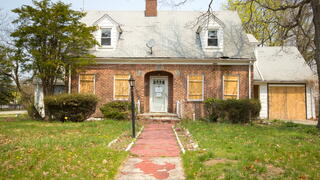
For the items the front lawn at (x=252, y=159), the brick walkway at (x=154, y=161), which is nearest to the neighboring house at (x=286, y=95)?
the front lawn at (x=252, y=159)

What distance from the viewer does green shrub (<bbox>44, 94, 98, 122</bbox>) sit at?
1386 centimetres

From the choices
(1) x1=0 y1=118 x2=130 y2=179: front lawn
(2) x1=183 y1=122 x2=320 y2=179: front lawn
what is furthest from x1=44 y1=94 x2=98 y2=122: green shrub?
(2) x1=183 y1=122 x2=320 y2=179: front lawn

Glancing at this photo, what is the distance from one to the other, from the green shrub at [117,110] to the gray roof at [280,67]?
9491 millimetres

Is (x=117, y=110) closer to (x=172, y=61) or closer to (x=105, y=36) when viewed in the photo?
(x=172, y=61)

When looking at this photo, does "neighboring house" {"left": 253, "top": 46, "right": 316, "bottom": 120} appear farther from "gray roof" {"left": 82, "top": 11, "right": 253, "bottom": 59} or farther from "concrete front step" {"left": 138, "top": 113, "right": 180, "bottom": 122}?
"concrete front step" {"left": 138, "top": 113, "right": 180, "bottom": 122}

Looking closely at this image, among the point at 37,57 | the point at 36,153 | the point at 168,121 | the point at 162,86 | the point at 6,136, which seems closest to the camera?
the point at 36,153

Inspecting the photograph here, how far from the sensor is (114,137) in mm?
9664

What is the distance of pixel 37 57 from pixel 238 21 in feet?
44.7

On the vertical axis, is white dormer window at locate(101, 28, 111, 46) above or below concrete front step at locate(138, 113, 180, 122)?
above

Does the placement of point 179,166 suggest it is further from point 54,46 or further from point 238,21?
point 238,21

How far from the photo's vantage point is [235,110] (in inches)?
558

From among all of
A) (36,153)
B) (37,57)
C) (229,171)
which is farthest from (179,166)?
(37,57)

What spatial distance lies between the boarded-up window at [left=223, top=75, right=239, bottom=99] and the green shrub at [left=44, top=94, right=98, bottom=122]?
8014mm

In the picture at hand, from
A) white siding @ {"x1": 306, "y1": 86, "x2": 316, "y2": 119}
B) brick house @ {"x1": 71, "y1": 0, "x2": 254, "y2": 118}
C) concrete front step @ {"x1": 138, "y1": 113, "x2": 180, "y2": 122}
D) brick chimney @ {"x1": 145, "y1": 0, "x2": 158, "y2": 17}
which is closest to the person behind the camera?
concrete front step @ {"x1": 138, "y1": 113, "x2": 180, "y2": 122}
